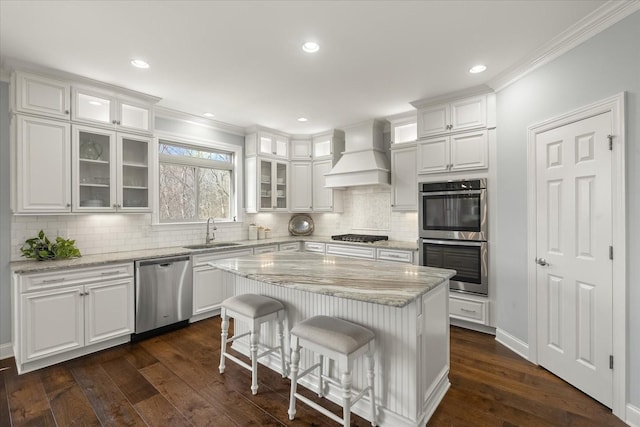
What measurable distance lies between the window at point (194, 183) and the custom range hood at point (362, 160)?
5.55 feet

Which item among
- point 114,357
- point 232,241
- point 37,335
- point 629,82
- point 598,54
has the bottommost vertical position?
point 114,357

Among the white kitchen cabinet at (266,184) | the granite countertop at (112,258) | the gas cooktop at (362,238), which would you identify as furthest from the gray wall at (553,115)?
the white kitchen cabinet at (266,184)

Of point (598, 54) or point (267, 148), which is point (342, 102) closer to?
point (267, 148)

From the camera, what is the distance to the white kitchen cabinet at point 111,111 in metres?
3.14

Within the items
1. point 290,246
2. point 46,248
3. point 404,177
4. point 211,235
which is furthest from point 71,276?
point 404,177

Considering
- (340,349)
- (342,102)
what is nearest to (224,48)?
(342,102)

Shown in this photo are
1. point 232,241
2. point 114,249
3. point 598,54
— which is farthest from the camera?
point 232,241

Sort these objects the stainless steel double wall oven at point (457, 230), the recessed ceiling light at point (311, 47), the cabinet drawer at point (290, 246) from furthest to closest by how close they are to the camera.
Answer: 1. the cabinet drawer at point (290, 246)
2. the stainless steel double wall oven at point (457, 230)
3. the recessed ceiling light at point (311, 47)

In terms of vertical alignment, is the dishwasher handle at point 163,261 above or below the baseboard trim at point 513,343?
above

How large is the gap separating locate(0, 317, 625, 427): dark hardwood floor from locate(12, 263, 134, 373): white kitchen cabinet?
149 mm

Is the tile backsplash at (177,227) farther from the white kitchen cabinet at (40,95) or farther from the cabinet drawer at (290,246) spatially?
the white kitchen cabinet at (40,95)

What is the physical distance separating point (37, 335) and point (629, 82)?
502 centimetres

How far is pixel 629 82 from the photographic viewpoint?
6.63 ft

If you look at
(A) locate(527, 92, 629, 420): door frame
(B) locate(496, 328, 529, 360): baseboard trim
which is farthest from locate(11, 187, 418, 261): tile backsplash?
(A) locate(527, 92, 629, 420): door frame
